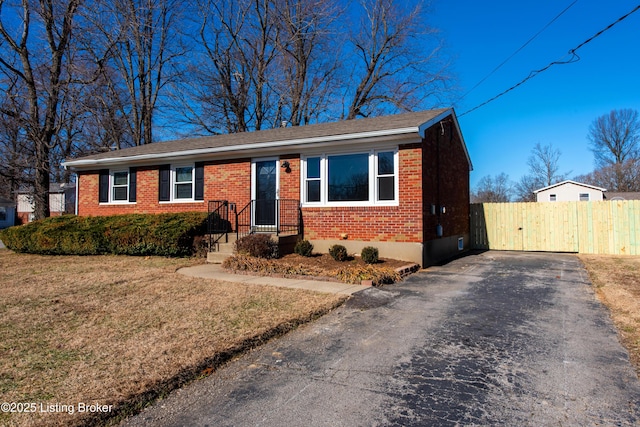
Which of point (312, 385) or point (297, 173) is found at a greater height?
point (297, 173)

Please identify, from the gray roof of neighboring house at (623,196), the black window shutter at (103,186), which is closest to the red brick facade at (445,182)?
the black window shutter at (103,186)

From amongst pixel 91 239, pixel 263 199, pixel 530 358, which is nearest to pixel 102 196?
pixel 91 239

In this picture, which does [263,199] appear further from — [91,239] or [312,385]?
[312,385]

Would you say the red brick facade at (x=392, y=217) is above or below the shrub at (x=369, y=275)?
above

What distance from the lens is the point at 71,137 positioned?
1006 inches

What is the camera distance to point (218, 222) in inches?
464

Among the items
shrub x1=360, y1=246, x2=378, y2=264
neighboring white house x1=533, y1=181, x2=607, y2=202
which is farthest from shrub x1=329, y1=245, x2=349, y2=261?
neighboring white house x1=533, y1=181, x2=607, y2=202

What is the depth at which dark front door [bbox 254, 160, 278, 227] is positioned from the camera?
11.6 m

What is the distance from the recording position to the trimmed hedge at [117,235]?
36.1ft

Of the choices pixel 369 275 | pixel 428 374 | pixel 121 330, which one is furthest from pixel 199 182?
pixel 428 374

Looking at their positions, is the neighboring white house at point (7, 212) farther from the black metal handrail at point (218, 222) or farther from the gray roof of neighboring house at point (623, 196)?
the gray roof of neighboring house at point (623, 196)

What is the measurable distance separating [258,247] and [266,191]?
2.76 m

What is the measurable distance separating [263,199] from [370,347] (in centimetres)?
830

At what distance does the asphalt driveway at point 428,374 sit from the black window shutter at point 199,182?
856 cm
